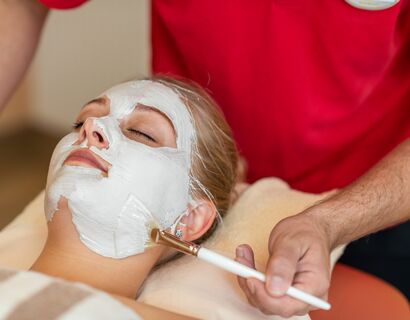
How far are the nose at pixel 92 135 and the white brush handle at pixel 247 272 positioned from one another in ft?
0.90

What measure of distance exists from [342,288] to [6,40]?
0.81 metres

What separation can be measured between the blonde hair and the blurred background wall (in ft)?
5.20

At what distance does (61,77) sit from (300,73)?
2.03 meters

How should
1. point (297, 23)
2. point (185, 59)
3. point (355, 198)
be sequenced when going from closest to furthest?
1. point (355, 198)
2. point (297, 23)
3. point (185, 59)

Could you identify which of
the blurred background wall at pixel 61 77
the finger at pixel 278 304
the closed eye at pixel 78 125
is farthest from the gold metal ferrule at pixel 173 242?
the blurred background wall at pixel 61 77

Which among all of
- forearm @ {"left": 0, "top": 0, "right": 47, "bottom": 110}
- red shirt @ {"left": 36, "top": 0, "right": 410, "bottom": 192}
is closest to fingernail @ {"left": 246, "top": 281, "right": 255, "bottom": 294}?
red shirt @ {"left": 36, "top": 0, "right": 410, "bottom": 192}

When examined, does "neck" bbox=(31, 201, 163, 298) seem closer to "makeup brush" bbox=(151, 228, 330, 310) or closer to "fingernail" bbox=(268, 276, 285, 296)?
"makeup brush" bbox=(151, 228, 330, 310)

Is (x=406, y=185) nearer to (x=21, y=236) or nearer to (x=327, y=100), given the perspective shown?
(x=327, y=100)

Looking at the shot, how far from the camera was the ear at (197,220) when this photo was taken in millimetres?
1271

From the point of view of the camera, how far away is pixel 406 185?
120 centimetres

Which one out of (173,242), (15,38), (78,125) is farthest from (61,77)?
(173,242)

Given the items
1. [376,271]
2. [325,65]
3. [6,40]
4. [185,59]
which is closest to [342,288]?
[376,271]

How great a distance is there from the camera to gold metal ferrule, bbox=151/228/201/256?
1.06 meters

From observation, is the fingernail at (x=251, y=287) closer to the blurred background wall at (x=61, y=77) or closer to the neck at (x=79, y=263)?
the neck at (x=79, y=263)
